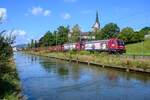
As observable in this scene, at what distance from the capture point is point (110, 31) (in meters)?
137

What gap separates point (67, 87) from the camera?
31.9 metres

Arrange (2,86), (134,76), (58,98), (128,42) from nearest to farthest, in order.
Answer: (2,86) → (58,98) → (134,76) → (128,42)

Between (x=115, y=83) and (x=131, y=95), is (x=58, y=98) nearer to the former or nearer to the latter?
(x=131, y=95)

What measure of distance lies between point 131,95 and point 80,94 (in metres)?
3.90

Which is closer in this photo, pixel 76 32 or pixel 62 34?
pixel 76 32

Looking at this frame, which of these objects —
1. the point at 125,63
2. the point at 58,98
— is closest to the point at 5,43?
the point at 58,98

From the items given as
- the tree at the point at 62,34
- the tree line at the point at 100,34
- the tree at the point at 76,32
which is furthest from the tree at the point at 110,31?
the tree at the point at 62,34

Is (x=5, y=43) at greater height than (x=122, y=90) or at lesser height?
greater

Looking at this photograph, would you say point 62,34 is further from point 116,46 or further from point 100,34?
point 116,46

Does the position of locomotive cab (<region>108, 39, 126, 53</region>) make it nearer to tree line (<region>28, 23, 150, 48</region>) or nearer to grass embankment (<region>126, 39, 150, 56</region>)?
grass embankment (<region>126, 39, 150, 56</region>)

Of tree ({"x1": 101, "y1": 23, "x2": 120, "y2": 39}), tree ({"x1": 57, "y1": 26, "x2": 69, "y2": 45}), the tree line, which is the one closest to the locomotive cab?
the tree line

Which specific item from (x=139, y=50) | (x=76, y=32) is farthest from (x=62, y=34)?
(x=139, y=50)

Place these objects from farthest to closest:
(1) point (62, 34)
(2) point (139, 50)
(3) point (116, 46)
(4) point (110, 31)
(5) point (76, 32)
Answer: (1) point (62, 34), (4) point (110, 31), (5) point (76, 32), (2) point (139, 50), (3) point (116, 46)

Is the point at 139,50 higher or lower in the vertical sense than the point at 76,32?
lower
